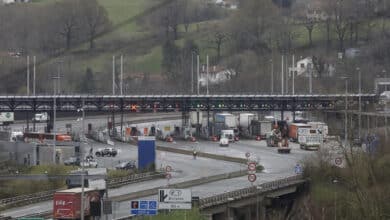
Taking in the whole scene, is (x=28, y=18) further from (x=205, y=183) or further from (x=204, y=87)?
(x=204, y=87)

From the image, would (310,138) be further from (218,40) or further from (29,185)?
(218,40)

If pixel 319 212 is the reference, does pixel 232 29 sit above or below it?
above

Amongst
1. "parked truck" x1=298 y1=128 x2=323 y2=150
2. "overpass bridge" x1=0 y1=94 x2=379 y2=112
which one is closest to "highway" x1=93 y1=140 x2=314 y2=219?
"parked truck" x1=298 y1=128 x2=323 y2=150

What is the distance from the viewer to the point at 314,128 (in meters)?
34.6

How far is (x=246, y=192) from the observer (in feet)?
70.7

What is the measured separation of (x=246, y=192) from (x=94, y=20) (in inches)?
247

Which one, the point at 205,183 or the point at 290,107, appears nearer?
the point at 205,183

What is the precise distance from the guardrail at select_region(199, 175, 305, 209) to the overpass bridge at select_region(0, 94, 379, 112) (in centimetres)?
1595

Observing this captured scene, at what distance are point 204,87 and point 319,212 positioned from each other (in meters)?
40.4

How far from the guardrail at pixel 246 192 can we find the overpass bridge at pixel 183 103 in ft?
52.3

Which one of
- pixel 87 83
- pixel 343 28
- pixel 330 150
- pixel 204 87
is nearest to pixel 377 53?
pixel 343 28

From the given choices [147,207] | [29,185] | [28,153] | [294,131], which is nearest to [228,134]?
[294,131]

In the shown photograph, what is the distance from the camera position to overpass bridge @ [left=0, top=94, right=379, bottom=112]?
40062 mm

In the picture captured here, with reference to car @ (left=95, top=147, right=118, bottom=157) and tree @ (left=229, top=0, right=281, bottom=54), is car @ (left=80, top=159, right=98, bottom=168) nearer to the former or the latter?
car @ (left=95, top=147, right=118, bottom=157)
